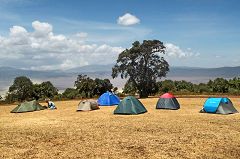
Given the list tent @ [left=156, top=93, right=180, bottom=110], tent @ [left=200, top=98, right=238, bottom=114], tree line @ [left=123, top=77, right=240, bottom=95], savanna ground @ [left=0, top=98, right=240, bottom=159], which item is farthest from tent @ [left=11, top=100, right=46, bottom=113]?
tree line @ [left=123, top=77, right=240, bottom=95]

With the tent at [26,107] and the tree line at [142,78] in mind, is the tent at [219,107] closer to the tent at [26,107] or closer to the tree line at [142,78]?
the tent at [26,107]

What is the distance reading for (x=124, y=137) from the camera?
706 inches

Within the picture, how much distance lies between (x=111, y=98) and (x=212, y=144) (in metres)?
21.5

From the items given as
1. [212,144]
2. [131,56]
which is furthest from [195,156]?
[131,56]

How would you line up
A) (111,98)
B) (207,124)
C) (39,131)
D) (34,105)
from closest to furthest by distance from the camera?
(39,131) < (207,124) < (34,105) < (111,98)

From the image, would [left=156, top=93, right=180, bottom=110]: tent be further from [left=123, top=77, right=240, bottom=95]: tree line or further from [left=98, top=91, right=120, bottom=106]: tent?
[left=123, top=77, right=240, bottom=95]: tree line

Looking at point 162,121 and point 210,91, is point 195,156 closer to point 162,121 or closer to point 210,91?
point 162,121

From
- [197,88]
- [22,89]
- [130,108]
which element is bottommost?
[130,108]

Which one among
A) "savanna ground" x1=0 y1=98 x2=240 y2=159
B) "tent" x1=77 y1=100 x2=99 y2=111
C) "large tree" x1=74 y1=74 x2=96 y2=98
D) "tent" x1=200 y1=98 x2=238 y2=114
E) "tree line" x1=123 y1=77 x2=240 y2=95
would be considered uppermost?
"large tree" x1=74 y1=74 x2=96 y2=98

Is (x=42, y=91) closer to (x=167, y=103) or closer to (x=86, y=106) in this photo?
(x=86, y=106)

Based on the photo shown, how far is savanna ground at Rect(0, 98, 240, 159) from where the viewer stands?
580 inches

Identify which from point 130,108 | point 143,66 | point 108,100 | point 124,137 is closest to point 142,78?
point 143,66

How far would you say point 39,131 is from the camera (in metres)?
20.3

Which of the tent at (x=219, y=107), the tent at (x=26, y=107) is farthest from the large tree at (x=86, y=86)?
the tent at (x=219, y=107)
